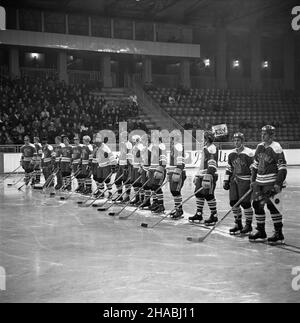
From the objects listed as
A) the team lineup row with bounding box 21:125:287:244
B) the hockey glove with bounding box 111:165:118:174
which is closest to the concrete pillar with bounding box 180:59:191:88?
the team lineup row with bounding box 21:125:287:244

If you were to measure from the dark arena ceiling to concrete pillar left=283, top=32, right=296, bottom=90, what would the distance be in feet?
6.87

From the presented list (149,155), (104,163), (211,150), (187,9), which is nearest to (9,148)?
(104,163)

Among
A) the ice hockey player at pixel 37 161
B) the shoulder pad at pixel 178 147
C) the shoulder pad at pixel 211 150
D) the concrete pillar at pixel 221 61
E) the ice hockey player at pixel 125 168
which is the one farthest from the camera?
the concrete pillar at pixel 221 61

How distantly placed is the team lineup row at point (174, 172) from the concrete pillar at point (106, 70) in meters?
15.5

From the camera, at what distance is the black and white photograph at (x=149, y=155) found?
17.6 ft

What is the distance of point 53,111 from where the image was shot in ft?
81.1

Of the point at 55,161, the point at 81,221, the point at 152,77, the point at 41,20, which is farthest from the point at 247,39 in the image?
the point at 81,221

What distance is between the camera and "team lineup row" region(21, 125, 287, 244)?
7.08 m

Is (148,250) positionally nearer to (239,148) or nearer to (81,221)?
(239,148)

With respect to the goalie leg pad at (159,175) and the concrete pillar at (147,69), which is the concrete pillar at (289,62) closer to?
the concrete pillar at (147,69)

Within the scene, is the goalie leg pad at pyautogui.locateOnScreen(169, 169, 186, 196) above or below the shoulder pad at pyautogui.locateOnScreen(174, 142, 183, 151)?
below

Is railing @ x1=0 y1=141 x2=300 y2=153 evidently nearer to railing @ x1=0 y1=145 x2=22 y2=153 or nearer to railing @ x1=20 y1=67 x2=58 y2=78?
railing @ x1=0 y1=145 x2=22 y2=153

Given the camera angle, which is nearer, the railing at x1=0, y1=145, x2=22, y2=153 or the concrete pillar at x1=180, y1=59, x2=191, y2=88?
the railing at x1=0, y1=145, x2=22, y2=153

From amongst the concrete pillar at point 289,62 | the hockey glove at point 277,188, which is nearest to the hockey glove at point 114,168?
the hockey glove at point 277,188
